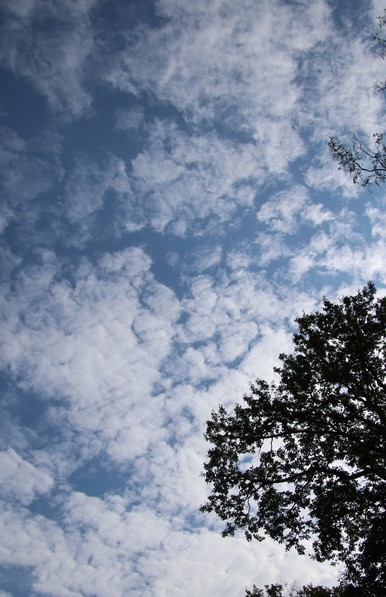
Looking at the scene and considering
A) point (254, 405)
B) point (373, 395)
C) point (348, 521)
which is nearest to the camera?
point (348, 521)

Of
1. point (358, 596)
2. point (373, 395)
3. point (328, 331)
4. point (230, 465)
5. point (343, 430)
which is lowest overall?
point (358, 596)

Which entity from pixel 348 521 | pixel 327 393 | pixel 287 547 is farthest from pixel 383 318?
pixel 287 547

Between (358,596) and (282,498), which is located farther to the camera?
(282,498)

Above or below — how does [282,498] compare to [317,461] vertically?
below

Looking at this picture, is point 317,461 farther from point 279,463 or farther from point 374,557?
point 374,557

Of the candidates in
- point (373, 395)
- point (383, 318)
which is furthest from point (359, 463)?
point (383, 318)

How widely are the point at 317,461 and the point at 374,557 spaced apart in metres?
4.00

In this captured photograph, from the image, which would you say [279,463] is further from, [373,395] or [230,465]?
[373,395]

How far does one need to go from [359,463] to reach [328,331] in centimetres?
576

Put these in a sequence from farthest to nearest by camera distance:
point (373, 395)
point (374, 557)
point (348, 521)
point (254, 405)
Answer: point (254, 405)
point (373, 395)
point (348, 521)
point (374, 557)

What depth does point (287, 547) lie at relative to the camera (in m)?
16.8

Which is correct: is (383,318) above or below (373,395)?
above

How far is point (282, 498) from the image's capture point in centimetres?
1730

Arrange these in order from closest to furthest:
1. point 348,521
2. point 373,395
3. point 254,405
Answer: point 348,521 < point 373,395 < point 254,405
